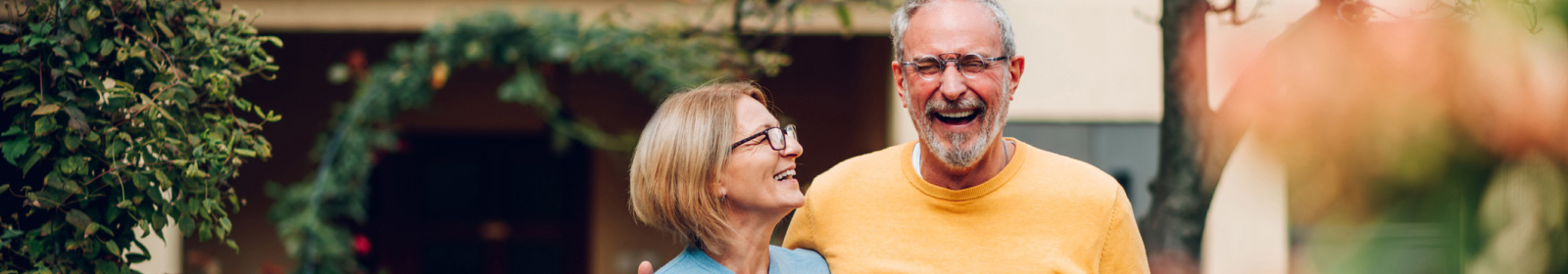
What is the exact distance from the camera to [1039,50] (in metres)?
5.61

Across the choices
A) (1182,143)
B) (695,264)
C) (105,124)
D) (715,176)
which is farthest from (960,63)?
(105,124)

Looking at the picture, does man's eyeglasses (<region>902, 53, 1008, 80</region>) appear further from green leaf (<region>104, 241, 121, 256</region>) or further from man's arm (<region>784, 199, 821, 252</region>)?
green leaf (<region>104, 241, 121, 256</region>)

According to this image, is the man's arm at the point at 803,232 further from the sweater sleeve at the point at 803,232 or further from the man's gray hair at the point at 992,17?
the man's gray hair at the point at 992,17

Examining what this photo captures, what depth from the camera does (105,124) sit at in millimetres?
2297

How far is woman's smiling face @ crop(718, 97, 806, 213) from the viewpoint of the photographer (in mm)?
2232

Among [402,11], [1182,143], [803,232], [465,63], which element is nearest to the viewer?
[803,232]

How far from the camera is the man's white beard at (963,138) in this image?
89.0 inches

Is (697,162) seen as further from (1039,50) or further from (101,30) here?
(1039,50)

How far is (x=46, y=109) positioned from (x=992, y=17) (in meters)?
1.65

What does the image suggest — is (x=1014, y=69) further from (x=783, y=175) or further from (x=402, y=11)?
(x=402, y=11)

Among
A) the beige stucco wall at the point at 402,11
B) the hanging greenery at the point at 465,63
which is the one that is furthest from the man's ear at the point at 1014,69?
the beige stucco wall at the point at 402,11

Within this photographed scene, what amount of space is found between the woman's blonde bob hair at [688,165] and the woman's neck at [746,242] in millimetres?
25

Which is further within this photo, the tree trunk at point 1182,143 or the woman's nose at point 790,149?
the tree trunk at point 1182,143

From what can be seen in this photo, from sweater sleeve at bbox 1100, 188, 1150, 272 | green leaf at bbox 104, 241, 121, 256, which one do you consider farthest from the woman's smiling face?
green leaf at bbox 104, 241, 121, 256
